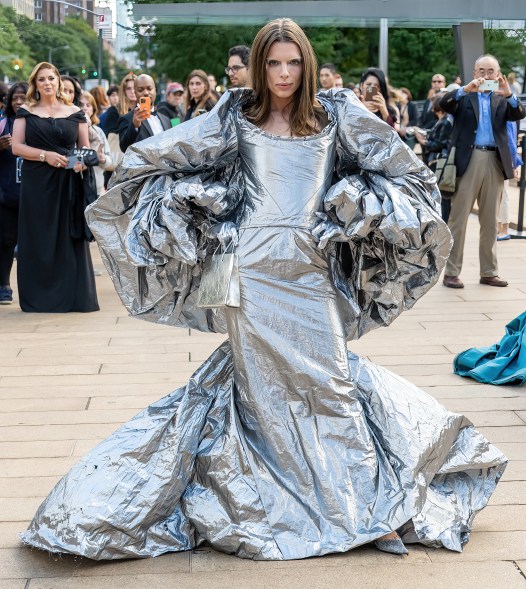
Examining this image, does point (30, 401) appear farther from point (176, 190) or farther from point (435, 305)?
point (435, 305)

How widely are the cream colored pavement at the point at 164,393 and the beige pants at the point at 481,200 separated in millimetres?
330

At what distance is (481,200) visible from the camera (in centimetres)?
906

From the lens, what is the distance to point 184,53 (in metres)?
23.4

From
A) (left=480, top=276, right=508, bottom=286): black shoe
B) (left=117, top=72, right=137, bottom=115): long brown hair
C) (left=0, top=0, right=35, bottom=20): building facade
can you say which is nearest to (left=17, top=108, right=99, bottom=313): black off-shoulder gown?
(left=117, top=72, right=137, bottom=115): long brown hair

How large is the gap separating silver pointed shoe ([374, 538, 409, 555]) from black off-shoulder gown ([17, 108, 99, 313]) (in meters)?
4.89

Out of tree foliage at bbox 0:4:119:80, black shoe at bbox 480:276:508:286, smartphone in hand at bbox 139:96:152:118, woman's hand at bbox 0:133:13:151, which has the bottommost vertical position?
black shoe at bbox 480:276:508:286

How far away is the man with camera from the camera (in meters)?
8.81

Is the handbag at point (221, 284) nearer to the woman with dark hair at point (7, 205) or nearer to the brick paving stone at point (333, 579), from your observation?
the brick paving stone at point (333, 579)

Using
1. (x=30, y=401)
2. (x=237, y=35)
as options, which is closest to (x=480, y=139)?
(x=30, y=401)

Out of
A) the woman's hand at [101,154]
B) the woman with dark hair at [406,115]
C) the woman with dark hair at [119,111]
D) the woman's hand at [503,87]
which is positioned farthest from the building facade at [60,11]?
the woman's hand at [503,87]

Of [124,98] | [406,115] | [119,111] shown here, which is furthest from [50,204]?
[406,115]

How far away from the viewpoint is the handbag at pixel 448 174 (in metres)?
8.80

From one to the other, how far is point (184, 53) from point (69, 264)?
16.2 metres

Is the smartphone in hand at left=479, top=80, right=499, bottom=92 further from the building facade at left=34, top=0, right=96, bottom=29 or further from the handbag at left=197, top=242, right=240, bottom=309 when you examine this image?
the building facade at left=34, top=0, right=96, bottom=29
